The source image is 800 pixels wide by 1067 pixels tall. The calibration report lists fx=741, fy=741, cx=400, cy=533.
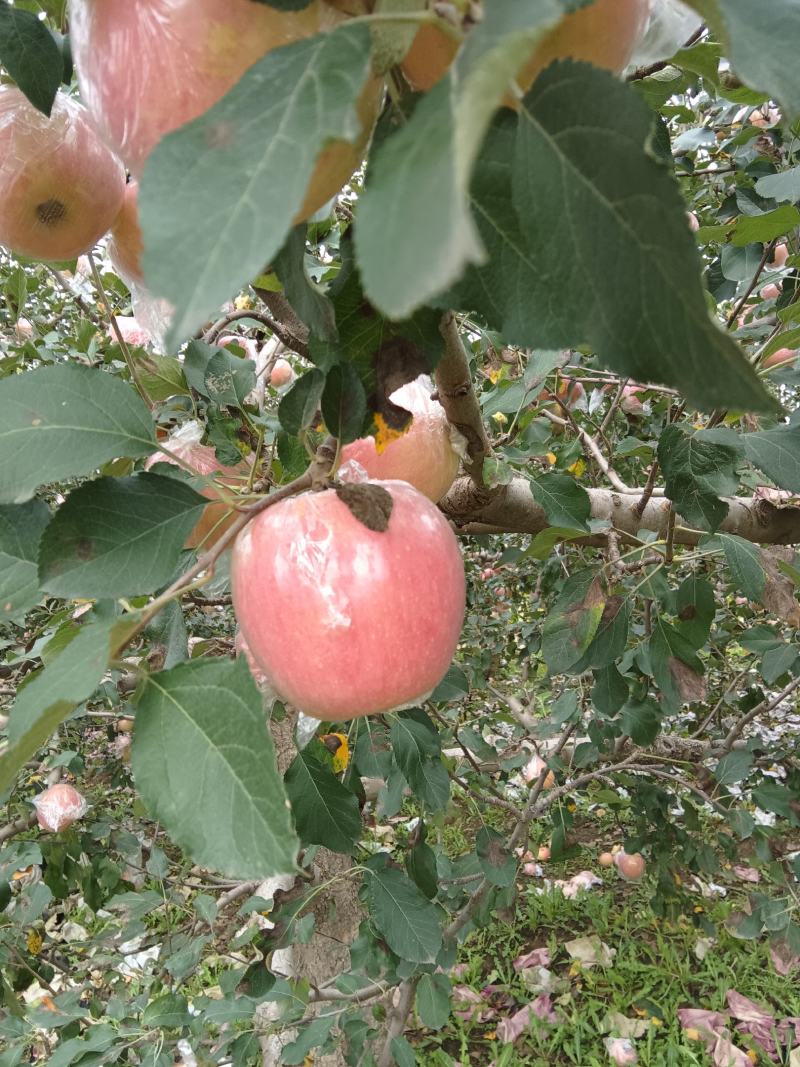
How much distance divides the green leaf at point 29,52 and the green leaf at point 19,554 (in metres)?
0.29

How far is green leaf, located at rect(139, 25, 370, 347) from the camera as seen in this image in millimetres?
235

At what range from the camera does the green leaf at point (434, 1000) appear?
4.50ft

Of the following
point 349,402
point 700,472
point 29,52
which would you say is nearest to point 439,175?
point 349,402

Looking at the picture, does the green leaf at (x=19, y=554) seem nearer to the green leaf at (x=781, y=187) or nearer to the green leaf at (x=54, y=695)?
the green leaf at (x=54, y=695)

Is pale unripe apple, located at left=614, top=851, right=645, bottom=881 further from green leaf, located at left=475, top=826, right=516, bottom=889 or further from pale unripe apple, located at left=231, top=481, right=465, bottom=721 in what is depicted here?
pale unripe apple, located at left=231, top=481, right=465, bottom=721

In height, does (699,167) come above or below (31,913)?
above

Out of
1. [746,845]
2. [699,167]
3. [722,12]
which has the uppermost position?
[722,12]

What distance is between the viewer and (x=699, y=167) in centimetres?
177

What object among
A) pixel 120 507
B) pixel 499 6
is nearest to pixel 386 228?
pixel 499 6

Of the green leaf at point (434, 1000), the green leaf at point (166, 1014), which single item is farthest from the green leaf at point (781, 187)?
the green leaf at point (166, 1014)

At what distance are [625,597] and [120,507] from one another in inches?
36.4

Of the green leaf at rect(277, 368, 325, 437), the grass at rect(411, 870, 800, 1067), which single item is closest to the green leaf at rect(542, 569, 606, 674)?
the green leaf at rect(277, 368, 325, 437)

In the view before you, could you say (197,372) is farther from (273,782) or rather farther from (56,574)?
(273,782)

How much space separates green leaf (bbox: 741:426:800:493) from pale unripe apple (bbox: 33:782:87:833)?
160 cm
